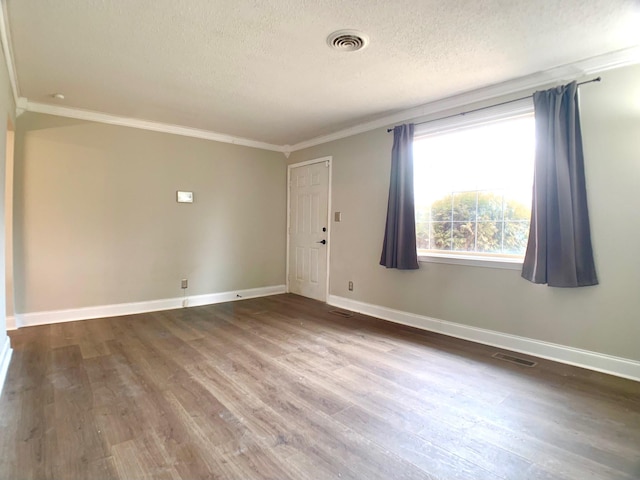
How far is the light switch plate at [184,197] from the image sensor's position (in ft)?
15.5

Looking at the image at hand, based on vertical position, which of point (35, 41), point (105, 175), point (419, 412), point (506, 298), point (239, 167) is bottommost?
point (419, 412)

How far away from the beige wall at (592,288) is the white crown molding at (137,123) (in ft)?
7.42

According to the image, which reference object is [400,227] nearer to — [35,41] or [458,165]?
[458,165]

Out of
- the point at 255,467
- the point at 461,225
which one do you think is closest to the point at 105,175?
the point at 255,467

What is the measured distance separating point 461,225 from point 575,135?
49.5 inches

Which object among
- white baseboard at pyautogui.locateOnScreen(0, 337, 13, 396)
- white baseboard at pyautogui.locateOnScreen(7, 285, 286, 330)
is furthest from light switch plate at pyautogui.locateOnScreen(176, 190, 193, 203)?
white baseboard at pyautogui.locateOnScreen(0, 337, 13, 396)

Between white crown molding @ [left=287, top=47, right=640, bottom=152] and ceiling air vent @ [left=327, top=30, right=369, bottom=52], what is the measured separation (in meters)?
1.52

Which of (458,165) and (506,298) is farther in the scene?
(458,165)

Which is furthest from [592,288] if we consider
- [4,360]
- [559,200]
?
[4,360]

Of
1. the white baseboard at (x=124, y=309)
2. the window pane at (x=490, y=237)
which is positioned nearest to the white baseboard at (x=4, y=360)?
the white baseboard at (x=124, y=309)

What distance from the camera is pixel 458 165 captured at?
3658 mm

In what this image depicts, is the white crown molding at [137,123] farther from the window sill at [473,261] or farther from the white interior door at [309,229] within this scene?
the window sill at [473,261]

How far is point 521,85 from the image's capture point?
3.09m

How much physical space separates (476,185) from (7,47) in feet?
13.7
